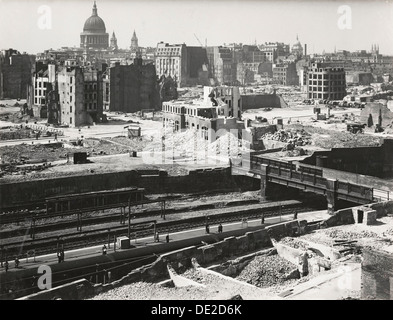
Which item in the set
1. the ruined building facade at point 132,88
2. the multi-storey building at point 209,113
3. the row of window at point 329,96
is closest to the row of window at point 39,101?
the ruined building facade at point 132,88

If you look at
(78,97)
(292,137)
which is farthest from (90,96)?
(292,137)

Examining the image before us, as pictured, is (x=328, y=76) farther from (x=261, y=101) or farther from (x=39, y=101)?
(x=39, y=101)

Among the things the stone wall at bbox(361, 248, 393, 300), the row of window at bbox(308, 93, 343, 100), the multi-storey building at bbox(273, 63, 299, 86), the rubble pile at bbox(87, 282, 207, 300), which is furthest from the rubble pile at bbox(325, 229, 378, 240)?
the multi-storey building at bbox(273, 63, 299, 86)

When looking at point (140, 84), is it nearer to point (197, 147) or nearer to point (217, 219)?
point (197, 147)

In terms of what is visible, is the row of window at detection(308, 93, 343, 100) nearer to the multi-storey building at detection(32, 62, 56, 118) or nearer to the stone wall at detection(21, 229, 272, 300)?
the multi-storey building at detection(32, 62, 56, 118)

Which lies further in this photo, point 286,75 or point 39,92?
point 286,75

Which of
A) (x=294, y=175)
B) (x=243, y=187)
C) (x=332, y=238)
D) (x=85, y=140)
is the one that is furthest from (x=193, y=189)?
(x=85, y=140)
